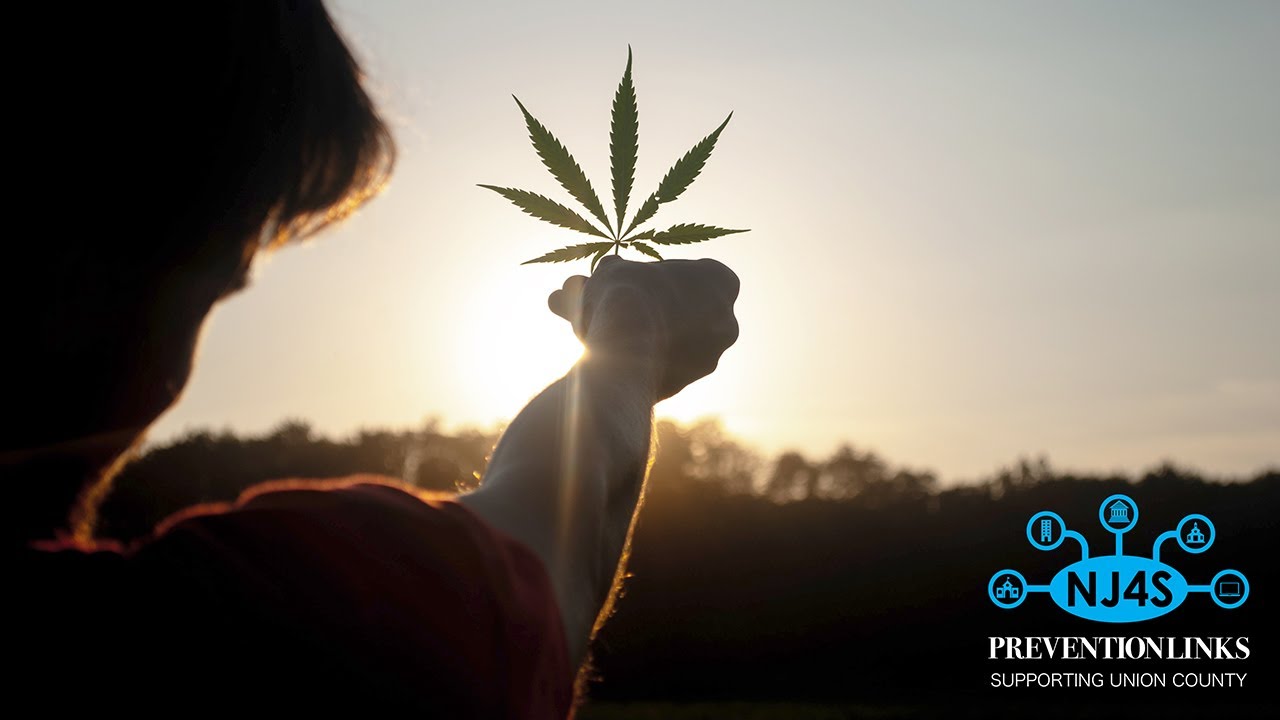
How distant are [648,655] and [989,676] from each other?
16.3ft

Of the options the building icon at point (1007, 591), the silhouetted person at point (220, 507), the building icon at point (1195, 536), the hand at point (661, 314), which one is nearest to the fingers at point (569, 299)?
the hand at point (661, 314)

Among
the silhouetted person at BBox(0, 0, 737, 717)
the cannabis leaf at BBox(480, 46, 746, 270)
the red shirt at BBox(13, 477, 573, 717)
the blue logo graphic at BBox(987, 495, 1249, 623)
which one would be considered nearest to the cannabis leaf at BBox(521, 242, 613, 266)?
the cannabis leaf at BBox(480, 46, 746, 270)

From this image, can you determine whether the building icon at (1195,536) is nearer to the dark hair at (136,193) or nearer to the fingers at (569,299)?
the fingers at (569,299)

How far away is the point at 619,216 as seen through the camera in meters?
2.59

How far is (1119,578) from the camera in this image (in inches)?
500

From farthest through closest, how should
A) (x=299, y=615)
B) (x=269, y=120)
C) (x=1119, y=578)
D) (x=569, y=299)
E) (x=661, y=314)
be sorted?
(x=1119, y=578) < (x=569, y=299) < (x=661, y=314) < (x=269, y=120) < (x=299, y=615)

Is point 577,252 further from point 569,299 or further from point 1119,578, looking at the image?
point 1119,578

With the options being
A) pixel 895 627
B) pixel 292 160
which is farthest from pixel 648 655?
pixel 292 160

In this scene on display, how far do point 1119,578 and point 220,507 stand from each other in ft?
45.9

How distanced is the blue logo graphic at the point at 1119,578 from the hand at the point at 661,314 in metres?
12.1

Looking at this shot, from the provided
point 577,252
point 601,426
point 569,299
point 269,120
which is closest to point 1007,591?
point 569,299

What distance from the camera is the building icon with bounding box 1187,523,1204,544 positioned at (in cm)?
1288

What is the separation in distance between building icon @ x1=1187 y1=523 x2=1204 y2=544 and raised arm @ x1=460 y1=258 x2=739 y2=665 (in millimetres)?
13009

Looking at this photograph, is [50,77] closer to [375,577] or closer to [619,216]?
[375,577]
